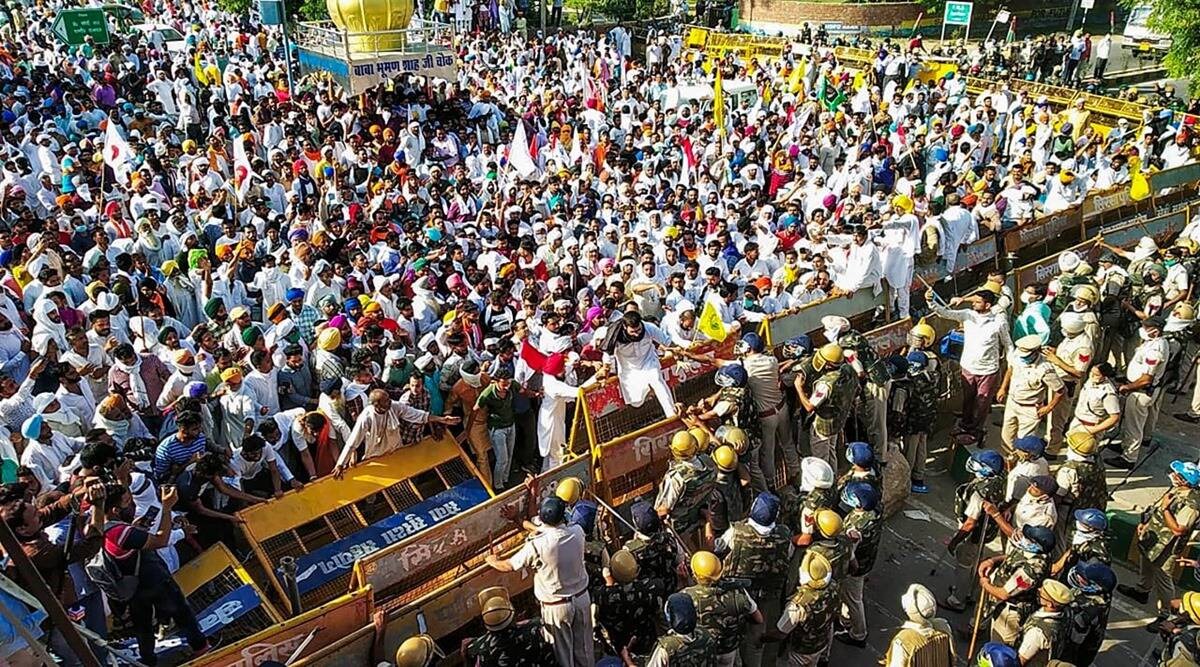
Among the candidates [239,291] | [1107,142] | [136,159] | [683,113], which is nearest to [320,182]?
[136,159]

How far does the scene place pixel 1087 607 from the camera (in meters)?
4.73

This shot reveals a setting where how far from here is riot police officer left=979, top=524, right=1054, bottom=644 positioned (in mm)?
5004

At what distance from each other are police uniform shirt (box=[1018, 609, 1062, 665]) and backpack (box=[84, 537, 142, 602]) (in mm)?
4957

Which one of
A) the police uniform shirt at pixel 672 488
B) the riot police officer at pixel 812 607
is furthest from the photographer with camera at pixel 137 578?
the riot police officer at pixel 812 607

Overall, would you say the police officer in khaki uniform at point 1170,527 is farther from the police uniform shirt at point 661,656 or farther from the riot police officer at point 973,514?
the police uniform shirt at point 661,656

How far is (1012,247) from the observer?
11.2m

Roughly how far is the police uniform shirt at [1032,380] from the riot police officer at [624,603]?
4212 mm

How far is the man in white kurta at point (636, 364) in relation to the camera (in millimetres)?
6746

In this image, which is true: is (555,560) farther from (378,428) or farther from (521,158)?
(521,158)

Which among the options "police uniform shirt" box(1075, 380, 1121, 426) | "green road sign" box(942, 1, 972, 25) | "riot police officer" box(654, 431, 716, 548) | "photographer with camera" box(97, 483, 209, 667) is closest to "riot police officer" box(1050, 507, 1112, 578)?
"police uniform shirt" box(1075, 380, 1121, 426)

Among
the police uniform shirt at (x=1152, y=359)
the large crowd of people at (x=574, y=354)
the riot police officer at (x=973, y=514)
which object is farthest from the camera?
the police uniform shirt at (x=1152, y=359)

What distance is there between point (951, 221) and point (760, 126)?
21.8 feet

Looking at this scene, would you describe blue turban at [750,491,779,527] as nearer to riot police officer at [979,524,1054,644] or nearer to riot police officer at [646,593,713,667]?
riot police officer at [646,593,713,667]

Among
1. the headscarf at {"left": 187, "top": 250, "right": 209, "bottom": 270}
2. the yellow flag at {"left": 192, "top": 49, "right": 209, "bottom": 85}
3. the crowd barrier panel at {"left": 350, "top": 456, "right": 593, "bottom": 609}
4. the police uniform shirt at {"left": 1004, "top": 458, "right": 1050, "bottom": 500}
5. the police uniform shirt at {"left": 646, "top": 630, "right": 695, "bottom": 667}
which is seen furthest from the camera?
the yellow flag at {"left": 192, "top": 49, "right": 209, "bottom": 85}
